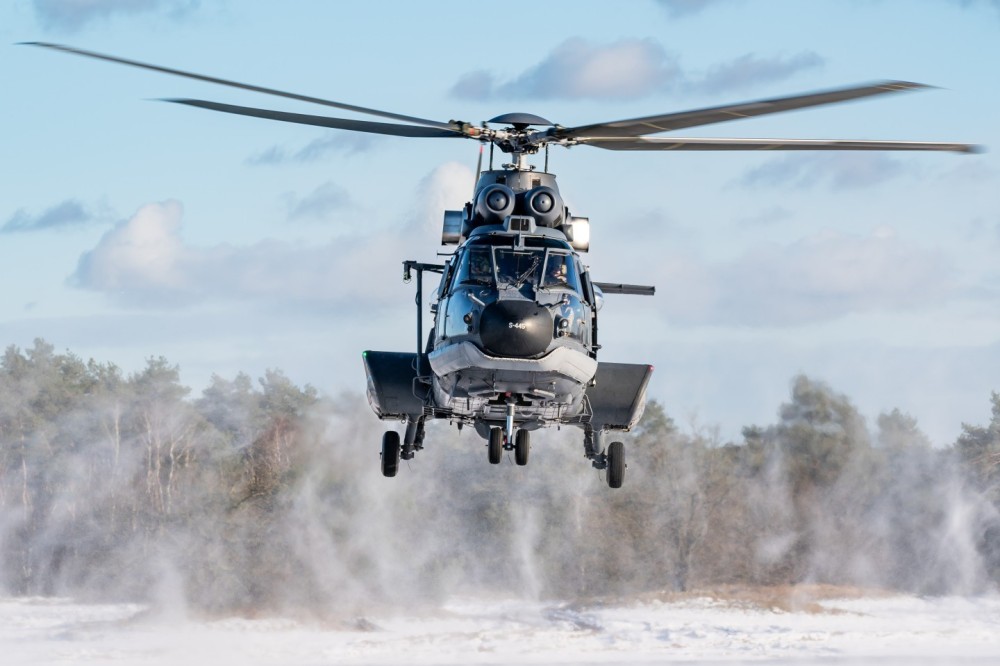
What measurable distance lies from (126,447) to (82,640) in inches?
366

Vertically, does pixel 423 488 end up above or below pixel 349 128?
below

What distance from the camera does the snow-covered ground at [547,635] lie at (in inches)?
1715

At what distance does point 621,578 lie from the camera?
159ft

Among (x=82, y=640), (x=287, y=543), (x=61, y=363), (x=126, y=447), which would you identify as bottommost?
(x=82, y=640)

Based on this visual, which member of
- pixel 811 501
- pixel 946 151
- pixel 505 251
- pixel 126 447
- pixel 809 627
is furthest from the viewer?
pixel 126 447

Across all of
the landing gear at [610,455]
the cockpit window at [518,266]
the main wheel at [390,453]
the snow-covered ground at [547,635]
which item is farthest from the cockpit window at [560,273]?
the snow-covered ground at [547,635]

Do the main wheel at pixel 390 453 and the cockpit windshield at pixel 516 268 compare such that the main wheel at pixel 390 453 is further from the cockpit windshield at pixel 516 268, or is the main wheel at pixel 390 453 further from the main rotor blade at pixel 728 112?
the main rotor blade at pixel 728 112

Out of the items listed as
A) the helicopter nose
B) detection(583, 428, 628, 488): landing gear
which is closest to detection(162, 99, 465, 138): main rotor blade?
the helicopter nose

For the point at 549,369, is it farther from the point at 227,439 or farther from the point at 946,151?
the point at 227,439

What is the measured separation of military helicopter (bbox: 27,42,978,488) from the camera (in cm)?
1653

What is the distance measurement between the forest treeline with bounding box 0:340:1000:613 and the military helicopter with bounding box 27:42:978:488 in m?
26.5

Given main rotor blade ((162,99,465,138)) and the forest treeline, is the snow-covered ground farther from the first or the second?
main rotor blade ((162,99,465,138))

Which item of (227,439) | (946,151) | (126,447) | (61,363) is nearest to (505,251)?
(946,151)

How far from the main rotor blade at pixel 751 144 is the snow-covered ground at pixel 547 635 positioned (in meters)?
27.9
